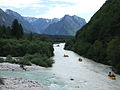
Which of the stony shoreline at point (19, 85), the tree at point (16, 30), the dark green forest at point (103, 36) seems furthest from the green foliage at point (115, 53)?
the tree at point (16, 30)

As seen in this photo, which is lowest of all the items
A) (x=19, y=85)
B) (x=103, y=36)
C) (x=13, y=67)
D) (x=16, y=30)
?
(x=13, y=67)

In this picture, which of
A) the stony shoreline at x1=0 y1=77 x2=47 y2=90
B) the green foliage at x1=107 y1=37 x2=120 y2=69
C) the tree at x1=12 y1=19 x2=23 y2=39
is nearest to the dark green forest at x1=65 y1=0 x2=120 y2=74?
the green foliage at x1=107 y1=37 x2=120 y2=69

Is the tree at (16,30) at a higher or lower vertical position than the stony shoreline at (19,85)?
higher

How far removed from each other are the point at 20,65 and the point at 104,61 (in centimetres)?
3404

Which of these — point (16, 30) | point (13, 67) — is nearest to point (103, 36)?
point (16, 30)

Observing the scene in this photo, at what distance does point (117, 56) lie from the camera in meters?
81.0

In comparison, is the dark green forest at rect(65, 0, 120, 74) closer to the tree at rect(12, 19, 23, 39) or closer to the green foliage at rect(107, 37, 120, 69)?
the green foliage at rect(107, 37, 120, 69)

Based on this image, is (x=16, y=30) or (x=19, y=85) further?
(x=16, y=30)

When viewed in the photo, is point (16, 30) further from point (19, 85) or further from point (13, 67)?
point (19, 85)

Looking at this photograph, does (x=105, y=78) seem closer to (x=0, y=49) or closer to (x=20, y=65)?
(x=20, y=65)

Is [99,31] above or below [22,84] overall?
above

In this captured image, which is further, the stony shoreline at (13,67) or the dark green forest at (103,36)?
the dark green forest at (103,36)

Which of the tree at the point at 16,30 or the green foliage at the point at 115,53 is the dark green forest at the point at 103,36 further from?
the tree at the point at 16,30

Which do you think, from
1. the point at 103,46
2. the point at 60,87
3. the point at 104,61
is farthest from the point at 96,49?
the point at 60,87
